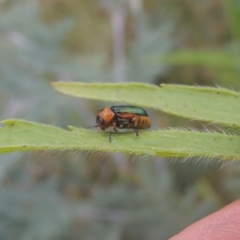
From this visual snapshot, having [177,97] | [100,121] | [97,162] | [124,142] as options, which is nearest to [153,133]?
[124,142]

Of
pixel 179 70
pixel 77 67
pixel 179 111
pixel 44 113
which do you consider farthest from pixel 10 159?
pixel 179 70

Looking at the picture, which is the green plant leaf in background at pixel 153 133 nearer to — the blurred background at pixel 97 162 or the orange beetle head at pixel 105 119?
the orange beetle head at pixel 105 119

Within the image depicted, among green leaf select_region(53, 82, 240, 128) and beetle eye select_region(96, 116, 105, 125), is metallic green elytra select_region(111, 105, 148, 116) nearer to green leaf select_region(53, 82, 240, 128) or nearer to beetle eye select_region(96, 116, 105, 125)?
beetle eye select_region(96, 116, 105, 125)

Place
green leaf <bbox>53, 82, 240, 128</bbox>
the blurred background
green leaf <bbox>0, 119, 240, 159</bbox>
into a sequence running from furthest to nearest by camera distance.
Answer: the blurred background → green leaf <bbox>53, 82, 240, 128</bbox> → green leaf <bbox>0, 119, 240, 159</bbox>

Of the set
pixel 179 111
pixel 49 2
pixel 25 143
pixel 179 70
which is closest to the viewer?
pixel 25 143

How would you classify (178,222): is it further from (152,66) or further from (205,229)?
(205,229)

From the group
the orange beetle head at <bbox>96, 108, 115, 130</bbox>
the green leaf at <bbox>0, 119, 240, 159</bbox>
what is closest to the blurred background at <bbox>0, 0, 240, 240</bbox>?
the orange beetle head at <bbox>96, 108, 115, 130</bbox>

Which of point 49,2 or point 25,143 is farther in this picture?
point 49,2

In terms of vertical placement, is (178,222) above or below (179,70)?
below
